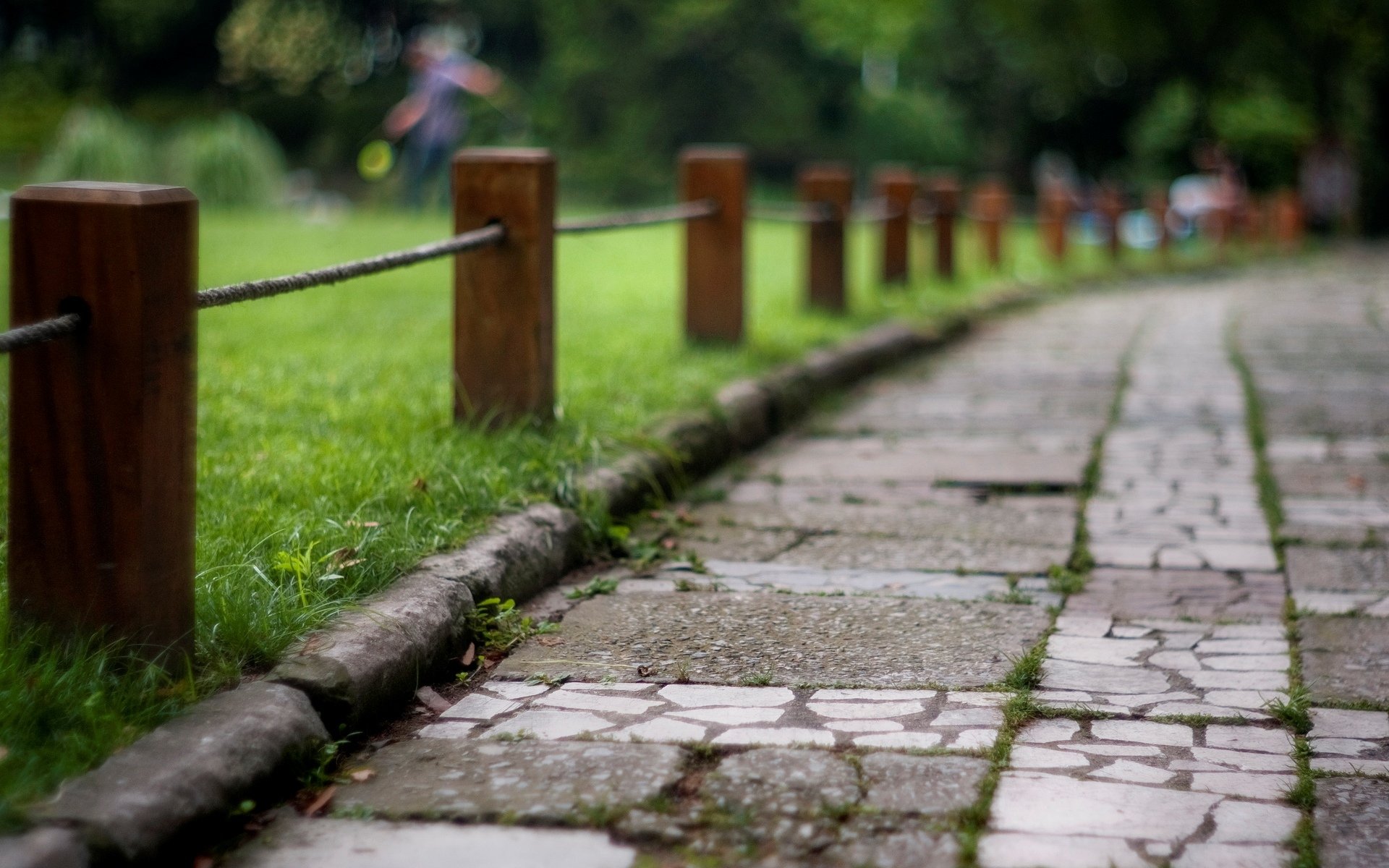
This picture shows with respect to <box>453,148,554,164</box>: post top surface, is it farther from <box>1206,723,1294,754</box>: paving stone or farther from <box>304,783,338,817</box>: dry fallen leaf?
<box>1206,723,1294,754</box>: paving stone

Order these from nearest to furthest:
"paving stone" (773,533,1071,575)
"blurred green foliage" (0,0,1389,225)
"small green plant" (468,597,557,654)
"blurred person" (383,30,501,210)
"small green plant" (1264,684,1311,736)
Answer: "small green plant" (1264,684,1311,736) < "small green plant" (468,597,557,654) < "paving stone" (773,533,1071,575) < "blurred person" (383,30,501,210) < "blurred green foliage" (0,0,1389,225)

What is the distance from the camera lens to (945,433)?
6023 millimetres

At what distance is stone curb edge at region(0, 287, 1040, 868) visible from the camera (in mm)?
2055

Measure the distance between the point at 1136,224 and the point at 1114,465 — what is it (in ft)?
69.5

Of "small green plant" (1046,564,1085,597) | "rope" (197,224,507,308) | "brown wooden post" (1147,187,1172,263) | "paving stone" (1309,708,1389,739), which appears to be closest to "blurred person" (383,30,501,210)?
"brown wooden post" (1147,187,1172,263)

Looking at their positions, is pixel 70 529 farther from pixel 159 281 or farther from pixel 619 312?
pixel 619 312

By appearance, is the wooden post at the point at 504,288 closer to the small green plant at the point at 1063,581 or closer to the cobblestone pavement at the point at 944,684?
the cobblestone pavement at the point at 944,684

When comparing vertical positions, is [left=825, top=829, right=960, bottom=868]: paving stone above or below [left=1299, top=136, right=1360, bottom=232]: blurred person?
below

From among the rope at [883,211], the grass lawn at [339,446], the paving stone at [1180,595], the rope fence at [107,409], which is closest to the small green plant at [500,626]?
the grass lawn at [339,446]

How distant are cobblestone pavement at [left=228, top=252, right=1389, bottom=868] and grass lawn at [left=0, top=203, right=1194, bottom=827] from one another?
12.5 inches

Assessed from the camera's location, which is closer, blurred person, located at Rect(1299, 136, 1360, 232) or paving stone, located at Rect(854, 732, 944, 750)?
paving stone, located at Rect(854, 732, 944, 750)

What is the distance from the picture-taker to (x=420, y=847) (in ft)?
7.43

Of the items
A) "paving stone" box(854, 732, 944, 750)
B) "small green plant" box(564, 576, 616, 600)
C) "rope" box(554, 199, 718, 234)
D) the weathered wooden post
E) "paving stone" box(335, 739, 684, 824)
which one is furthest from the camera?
the weathered wooden post

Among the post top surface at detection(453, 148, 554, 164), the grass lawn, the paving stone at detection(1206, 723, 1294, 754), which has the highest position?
the post top surface at detection(453, 148, 554, 164)
